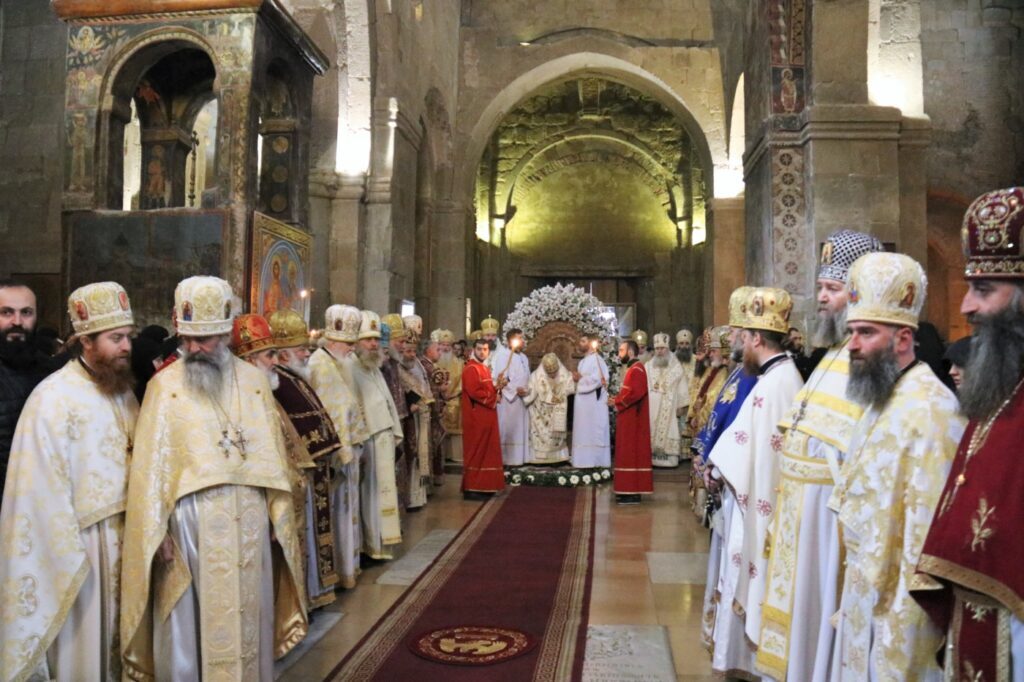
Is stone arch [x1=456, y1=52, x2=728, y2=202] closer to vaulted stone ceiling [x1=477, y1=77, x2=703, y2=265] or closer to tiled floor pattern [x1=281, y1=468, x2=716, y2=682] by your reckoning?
vaulted stone ceiling [x1=477, y1=77, x2=703, y2=265]

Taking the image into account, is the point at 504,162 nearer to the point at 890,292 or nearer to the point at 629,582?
the point at 629,582

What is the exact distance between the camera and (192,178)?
532 inches

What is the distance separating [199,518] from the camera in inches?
136

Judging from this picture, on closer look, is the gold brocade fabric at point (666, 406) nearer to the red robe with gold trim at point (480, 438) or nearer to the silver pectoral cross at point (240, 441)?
the red robe with gold trim at point (480, 438)

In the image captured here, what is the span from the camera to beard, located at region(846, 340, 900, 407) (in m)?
2.66

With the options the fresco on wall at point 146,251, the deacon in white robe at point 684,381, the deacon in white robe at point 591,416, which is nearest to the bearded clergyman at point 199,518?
the fresco on wall at point 146,251

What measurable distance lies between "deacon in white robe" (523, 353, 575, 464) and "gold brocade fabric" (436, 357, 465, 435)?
1186mm

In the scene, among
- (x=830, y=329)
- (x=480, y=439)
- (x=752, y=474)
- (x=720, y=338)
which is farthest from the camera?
(x=480, y=439)

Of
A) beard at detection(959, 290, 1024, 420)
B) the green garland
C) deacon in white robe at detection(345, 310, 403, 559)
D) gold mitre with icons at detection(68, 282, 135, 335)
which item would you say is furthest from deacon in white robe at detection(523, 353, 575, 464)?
beard at detection(959, 290, 1024, 420)

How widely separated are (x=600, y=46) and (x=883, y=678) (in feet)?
54.3

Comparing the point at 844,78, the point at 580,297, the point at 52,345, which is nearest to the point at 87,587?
the point at 52,345

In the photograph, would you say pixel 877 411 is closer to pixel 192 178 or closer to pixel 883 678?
pixel 883 678

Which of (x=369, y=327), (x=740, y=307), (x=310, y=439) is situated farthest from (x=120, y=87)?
(x=740, y=307)

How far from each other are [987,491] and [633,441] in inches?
299
